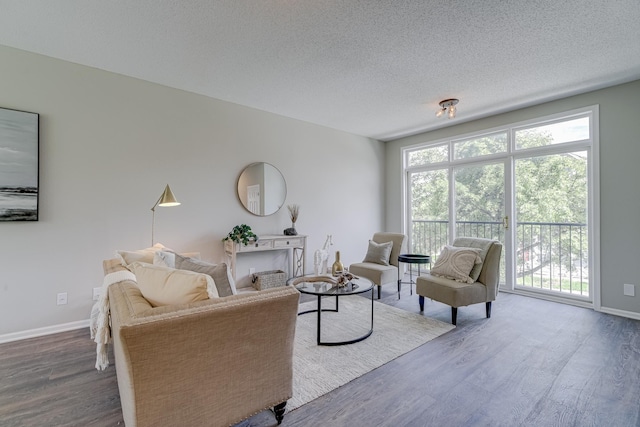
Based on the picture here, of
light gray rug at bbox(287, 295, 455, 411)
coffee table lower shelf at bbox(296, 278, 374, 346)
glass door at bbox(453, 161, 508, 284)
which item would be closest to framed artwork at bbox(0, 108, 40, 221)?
coffee table lower shelf at bbox(296, 278, 374, 346)

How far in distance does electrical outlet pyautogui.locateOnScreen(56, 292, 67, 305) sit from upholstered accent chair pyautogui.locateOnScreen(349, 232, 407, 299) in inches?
128

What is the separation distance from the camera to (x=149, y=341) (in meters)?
1.11

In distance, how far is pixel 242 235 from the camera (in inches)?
144

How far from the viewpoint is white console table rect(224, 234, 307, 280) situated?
368 cm

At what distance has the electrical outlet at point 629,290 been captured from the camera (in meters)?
3.16

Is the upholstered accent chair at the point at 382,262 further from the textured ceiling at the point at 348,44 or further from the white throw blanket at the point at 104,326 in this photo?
the white throw blanket at the point at 104,326

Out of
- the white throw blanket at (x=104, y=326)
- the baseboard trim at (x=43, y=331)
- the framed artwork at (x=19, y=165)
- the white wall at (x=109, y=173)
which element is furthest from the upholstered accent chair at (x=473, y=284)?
the framed artwork at (x=19, y=165)

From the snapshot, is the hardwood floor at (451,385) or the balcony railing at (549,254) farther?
the balcony railing at (549,254)

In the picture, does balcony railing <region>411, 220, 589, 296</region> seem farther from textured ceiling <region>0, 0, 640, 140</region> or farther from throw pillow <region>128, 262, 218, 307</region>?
throw pillow <region>128, 262, 218, 307</region>

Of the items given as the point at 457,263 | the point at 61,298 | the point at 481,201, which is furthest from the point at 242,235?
the point at 481,201

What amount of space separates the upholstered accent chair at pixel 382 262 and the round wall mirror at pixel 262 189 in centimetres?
150

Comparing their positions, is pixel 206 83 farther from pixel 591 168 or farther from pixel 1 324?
pixel 591 168

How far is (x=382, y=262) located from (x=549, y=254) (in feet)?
7.41

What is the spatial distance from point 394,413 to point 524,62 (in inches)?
127
